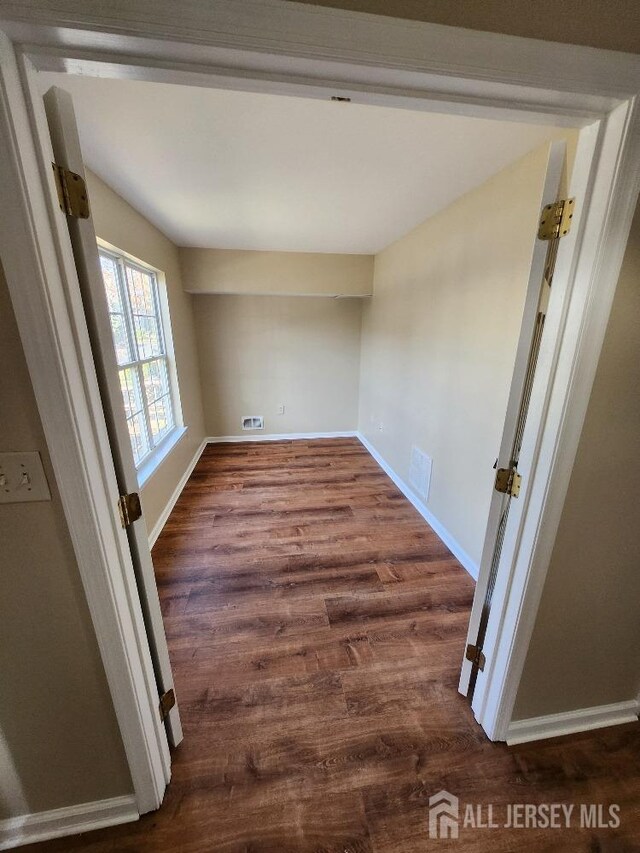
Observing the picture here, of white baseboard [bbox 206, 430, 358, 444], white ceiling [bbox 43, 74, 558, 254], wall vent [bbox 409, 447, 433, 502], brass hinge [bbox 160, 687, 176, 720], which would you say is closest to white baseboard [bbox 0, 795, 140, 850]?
brass hinge [bbox 160, 687, 176, 720]

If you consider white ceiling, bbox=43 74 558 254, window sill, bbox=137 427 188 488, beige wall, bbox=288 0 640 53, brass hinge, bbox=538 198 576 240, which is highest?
white ceiling, bbox=43 74 558 254

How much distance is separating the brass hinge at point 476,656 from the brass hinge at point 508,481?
715 mm

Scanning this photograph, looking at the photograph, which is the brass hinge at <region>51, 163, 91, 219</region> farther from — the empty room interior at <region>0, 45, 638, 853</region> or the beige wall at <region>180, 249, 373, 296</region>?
the beige wall at <region>180, 249, 373, 296</region>

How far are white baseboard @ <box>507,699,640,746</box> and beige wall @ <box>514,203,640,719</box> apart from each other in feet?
0.11

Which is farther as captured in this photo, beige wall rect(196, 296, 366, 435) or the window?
beige wall rect(196, 296, 366, 435)

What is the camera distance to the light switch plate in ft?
2.45

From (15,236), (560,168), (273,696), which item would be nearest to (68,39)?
(15,236)

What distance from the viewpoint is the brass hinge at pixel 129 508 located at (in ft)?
2.94

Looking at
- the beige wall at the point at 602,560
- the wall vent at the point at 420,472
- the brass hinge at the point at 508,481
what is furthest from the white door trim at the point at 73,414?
the wall vent at the point at 420,472

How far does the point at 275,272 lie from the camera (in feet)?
11.7

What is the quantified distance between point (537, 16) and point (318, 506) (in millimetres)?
2793

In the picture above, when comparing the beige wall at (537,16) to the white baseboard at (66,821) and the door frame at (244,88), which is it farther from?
the white baseboard at (66,821)

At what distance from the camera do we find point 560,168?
87cm

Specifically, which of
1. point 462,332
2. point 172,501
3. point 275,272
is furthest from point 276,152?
point 172,501
